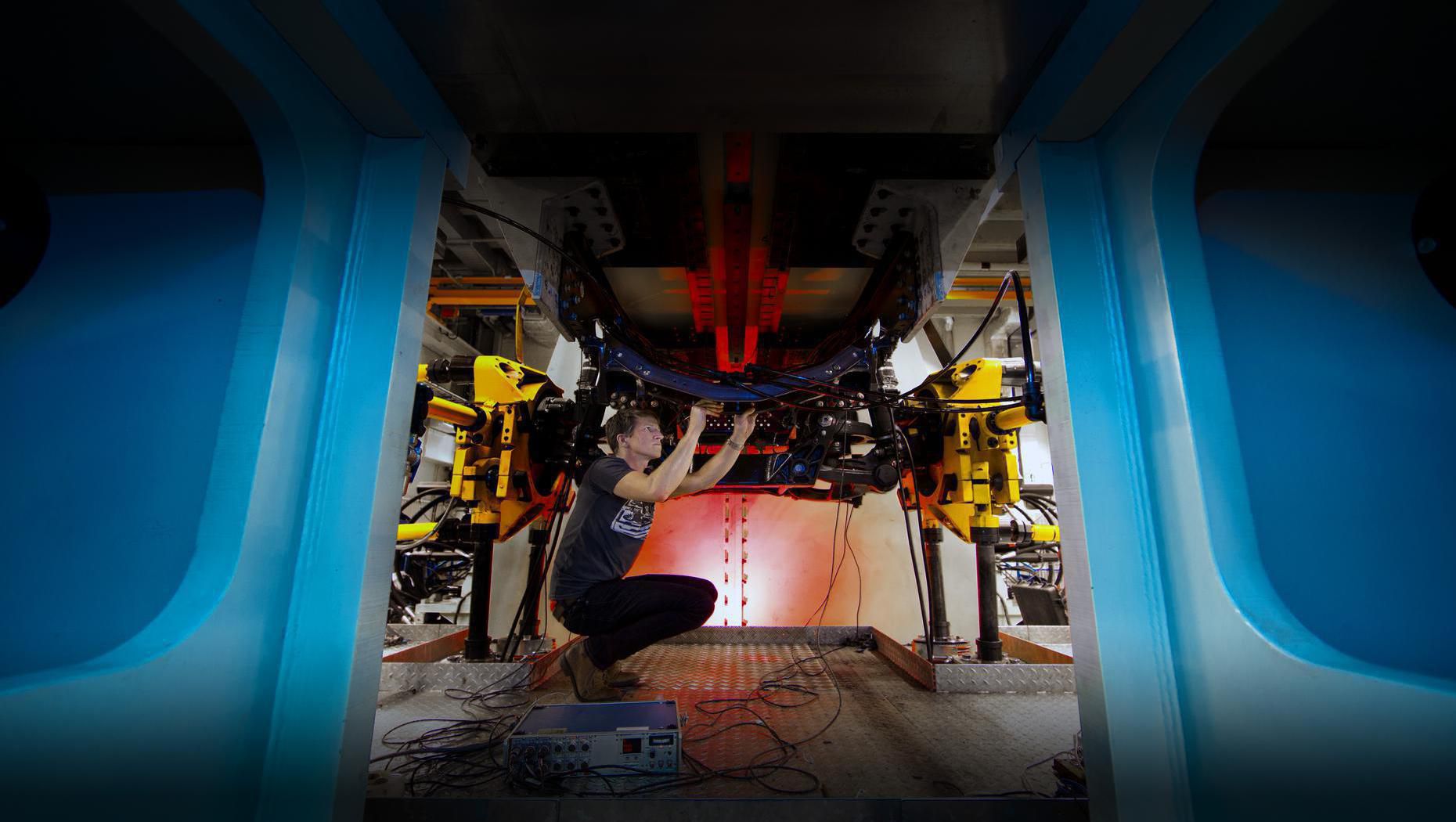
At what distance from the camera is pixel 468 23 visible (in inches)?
55.5

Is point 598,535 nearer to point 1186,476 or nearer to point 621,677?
point 621,677

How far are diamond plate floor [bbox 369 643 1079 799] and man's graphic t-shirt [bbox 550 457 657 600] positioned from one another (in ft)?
2.12

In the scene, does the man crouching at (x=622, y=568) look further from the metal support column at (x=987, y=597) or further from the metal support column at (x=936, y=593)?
the metal support column at (x=987, y=597)

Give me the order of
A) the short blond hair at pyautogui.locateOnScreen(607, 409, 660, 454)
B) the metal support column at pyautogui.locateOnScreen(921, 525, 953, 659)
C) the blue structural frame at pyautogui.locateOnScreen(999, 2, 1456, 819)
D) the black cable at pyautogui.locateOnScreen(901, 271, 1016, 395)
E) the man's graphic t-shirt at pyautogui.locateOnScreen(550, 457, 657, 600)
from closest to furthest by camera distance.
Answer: the blue structural frame at pyautogui.locateOnScreen(999, 2, 1456, 819), the black cable at pyautogui.locateOnScreen(901, 271, 1016, 395), the man's graphic t-shirt at pyautogui.locateOnScreen(550, 457, 657, 600), the short blond hair at pyautogui.locateOnScreen(607, 409, 660, 454), the metal support column at pyautogui.locateOnScreen(921, 525, 953, 659)

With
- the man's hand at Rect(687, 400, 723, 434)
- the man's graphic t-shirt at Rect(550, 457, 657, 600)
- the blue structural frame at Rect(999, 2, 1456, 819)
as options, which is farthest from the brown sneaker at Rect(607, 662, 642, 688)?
the blue structural frame at Rect(999, 2, 1456, 819)

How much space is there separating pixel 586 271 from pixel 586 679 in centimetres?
213

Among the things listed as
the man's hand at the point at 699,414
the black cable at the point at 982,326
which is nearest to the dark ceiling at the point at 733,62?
the black cable at the point at 982,326

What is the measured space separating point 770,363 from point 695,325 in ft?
2.35

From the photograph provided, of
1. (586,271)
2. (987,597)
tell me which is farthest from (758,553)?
(586,271)

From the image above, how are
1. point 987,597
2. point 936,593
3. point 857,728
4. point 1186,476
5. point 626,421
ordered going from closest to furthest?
point 1186,476, point 857,728, point 626,421, point 987,597, point 936,593

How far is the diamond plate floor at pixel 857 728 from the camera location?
Result: 1.78 metres

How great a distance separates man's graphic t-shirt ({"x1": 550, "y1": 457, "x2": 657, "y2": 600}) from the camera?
2.88 metres

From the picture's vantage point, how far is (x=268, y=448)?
4.24 feet

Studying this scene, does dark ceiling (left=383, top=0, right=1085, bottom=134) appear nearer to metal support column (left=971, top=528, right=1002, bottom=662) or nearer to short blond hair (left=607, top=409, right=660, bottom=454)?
short blond hair (left=607, top=409, right=660, bottom=454)
